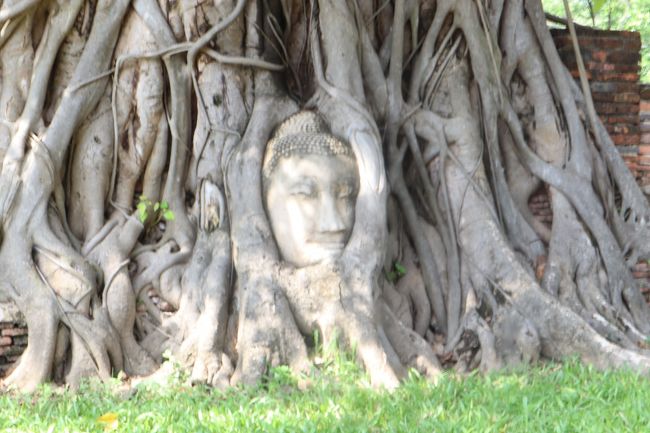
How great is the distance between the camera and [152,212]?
479 centimetres

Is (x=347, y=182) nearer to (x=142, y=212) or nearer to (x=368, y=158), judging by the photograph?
(x=368, y=158)

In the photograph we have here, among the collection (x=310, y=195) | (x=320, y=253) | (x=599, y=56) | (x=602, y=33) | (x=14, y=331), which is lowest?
(x=14, y=331)

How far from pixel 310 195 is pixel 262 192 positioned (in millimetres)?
277

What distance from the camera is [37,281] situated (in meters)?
4.31

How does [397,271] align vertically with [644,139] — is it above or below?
below

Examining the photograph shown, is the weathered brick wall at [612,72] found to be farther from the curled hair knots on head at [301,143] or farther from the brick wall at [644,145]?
the curled hair knots on head at [301,143]

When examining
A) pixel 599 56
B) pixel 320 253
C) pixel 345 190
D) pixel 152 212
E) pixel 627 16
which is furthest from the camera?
pixel 627 16

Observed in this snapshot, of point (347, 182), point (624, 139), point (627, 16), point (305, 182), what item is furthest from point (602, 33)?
point (627, 16)

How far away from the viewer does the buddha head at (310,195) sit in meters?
4.36

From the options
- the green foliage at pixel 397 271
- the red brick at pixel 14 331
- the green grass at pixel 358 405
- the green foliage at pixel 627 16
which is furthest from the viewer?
the green foliage at pixel 627 16

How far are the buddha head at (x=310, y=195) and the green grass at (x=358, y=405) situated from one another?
0.70 metres

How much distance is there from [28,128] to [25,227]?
1.82 ft

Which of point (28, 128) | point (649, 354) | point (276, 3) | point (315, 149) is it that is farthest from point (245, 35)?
point (649, 354)

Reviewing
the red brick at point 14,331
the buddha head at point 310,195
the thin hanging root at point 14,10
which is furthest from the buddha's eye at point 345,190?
the thin hanging root at point 14,10
